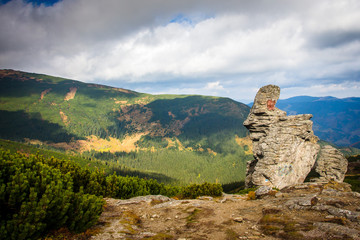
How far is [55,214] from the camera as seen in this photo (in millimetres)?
10570

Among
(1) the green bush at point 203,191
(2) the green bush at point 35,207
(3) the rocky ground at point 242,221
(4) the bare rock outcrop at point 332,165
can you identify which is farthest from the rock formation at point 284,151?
(2) the green bush at point 35,207

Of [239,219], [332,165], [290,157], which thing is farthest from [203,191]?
[332,165]

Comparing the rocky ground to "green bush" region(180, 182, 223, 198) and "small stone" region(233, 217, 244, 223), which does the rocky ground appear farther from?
"green bush" region(180, 182, 223, 198)

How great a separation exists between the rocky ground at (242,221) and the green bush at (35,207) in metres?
1.98

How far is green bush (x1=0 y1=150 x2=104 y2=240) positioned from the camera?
9031 mm

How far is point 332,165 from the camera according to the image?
38.7 meters

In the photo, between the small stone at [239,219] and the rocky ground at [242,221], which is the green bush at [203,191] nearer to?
the rocky ground at [242,221]

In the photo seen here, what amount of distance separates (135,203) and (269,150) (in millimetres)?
28599

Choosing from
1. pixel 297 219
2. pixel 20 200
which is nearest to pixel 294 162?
pixel 297 219

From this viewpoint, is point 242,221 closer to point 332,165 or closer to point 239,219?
point 239,219

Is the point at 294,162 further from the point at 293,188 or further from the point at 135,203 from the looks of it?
the point at 135,203

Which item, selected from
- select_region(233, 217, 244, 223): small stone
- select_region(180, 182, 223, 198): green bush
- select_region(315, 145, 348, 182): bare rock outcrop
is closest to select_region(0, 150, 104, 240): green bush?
select_region(233, 217, 244, 223): small stone

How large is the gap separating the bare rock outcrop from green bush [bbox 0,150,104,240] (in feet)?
145

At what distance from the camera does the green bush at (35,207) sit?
9.03 metres
